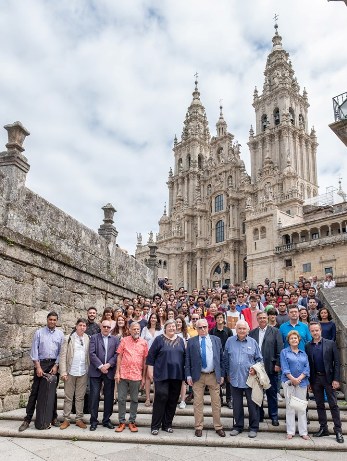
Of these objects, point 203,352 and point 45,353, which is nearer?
point 203,352

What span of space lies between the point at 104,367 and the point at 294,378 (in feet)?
9.69

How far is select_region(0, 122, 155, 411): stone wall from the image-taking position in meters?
6.68

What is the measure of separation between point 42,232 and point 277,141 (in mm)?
40029

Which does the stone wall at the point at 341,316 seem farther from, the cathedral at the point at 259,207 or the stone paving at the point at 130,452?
the cathedral at the point at 259,207

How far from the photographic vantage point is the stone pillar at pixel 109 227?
1172 centimetres

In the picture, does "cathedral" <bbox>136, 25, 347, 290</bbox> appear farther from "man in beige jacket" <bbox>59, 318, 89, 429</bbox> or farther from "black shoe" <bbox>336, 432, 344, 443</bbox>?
"man in beige jacket" <bbox>59, 318, 89, 429</bbox>

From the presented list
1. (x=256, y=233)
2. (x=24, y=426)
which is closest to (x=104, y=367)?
(x=24, y=426)

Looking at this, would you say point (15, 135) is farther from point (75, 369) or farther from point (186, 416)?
point (186, 416)

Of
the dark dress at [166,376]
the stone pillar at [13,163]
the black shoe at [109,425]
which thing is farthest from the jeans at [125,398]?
the stone pillar at [13,163]

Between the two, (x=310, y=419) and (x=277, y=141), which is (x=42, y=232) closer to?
(x=310, y=419)

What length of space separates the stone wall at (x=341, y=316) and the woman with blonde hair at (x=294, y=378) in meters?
1.39

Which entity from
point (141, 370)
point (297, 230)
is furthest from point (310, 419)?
point (297, 230)

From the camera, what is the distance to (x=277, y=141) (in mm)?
43625

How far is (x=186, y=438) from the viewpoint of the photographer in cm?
534
